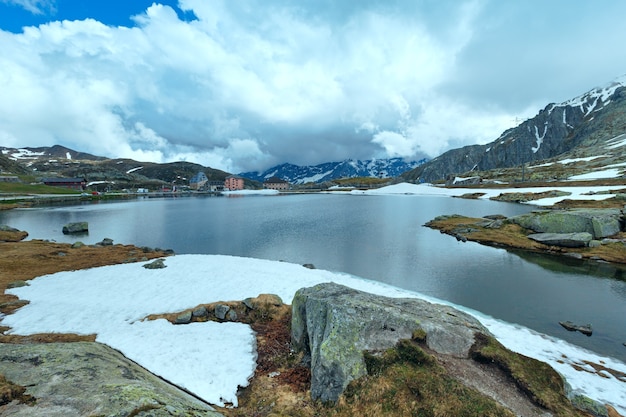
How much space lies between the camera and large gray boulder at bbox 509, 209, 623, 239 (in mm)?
46375

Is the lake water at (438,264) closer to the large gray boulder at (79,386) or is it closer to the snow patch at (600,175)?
the large gray boulder at (79,386)

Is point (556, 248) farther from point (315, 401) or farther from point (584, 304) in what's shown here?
point (315, 401)

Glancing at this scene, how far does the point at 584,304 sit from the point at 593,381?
14.7 meters

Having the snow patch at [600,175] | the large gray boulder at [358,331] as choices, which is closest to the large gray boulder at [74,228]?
the large gray boulder at [358,331]

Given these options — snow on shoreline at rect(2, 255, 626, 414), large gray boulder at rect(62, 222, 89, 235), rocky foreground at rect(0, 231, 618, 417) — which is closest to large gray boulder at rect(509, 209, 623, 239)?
snow on shoreline at rect(2, 255, 626, 414)

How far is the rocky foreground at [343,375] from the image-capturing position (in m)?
7.89

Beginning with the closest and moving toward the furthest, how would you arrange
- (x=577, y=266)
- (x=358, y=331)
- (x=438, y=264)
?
(x=358, y=331)
(x=577, y=266)
(x=438, y=264)

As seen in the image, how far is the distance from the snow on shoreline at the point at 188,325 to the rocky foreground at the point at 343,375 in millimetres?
1853

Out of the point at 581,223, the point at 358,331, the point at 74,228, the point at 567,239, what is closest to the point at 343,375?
the point at 358,331

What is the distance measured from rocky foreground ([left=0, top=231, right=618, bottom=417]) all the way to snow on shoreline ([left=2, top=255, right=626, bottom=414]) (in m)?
1.85

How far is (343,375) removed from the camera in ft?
36.8

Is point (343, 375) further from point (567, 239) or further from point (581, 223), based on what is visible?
point (581, 223)

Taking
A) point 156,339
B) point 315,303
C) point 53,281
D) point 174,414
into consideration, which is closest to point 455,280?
point 315,303

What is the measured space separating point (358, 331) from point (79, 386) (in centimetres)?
919
